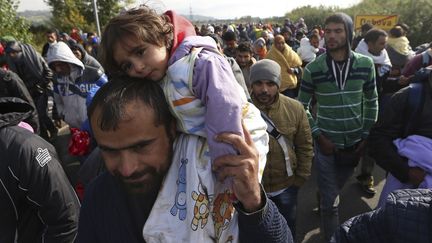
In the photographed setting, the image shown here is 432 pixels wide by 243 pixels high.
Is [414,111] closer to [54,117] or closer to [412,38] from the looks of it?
[54,117]

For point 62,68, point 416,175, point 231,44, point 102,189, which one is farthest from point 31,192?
point 231,44

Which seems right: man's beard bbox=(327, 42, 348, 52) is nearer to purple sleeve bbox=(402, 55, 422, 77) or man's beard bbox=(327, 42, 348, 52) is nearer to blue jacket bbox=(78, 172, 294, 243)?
→ purple sleeve bbox=(402, 55, 422, 77)

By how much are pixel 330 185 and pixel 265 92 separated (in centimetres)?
110

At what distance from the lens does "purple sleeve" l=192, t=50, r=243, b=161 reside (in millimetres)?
1107

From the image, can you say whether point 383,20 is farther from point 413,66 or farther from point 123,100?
point 123,100

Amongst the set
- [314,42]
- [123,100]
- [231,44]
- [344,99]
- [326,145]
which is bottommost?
[314,42]

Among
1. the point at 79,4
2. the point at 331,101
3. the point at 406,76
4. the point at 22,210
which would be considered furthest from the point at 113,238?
the point at 79,4

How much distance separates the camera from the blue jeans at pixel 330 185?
3.08 m

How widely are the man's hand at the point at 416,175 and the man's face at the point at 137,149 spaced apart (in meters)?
1.68

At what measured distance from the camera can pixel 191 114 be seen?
1.20 m

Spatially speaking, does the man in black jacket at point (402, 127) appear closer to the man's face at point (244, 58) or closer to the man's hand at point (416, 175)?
the man's hand at point (416, 175)

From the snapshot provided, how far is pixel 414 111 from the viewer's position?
216cm

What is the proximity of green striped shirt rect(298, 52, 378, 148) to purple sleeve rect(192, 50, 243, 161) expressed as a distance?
6.68ft

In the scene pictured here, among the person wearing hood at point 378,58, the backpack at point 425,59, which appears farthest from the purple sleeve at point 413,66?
the person wearing hood at point 378,58
